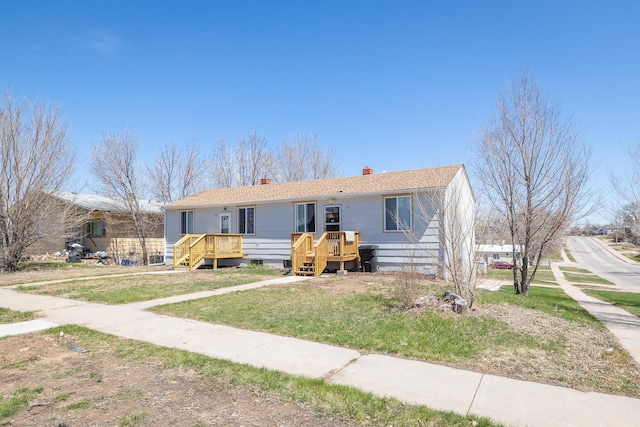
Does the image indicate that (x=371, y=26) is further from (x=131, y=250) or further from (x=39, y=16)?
(x=131, y=250)

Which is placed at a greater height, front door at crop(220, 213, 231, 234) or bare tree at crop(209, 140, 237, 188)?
bare tree at crop(209, 140, 237, 188)

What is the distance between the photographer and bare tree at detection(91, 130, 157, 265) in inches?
A: 880

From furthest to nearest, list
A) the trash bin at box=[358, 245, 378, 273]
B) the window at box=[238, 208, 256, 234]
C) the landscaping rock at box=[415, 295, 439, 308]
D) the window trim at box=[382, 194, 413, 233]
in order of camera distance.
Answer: the window at box=[238, 208, 256, 234] < the trash bin at box=[358, 245, 378, 273] < the window trim at box=[382, 194, 413, 233] < the landscaping rock at box=[415, 295, 439, 308]

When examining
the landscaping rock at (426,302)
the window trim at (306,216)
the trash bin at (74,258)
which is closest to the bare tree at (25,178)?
the trash bin at (74,258)

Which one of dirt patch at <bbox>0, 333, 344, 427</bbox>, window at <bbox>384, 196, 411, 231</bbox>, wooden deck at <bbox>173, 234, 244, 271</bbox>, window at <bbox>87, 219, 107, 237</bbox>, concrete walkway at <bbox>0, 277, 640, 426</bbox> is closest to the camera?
dirt patch at <bbox>0, 333, 344, 427</bbox>

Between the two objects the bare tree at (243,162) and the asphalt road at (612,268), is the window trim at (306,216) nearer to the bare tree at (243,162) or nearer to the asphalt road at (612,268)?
the asphalt road at (612,268)

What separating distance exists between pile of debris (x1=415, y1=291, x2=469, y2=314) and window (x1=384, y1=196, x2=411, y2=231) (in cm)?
641

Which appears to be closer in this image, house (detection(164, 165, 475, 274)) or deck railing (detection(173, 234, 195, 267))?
house (detection(164, 165, 475, 274))

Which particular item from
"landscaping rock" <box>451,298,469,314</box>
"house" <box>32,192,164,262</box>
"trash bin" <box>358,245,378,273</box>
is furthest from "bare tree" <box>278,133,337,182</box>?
"landscaping rock" <box>451,298,469,314</box>

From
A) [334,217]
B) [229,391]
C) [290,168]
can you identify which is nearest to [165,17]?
[334,217]

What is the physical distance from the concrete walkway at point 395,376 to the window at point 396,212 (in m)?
9.27

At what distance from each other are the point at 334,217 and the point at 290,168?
60.5 ft

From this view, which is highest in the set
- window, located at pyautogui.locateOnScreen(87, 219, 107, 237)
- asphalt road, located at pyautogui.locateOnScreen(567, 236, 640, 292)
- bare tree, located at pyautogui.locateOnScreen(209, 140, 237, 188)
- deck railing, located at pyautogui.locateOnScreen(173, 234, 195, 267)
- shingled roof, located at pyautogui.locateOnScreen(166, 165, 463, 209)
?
bare tree, located at pyautogui.locateOnScreen(209, 140, 237, 188)

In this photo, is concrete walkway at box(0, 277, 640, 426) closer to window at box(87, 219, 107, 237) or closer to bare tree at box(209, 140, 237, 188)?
window at box(87, 219, 107, 237)
